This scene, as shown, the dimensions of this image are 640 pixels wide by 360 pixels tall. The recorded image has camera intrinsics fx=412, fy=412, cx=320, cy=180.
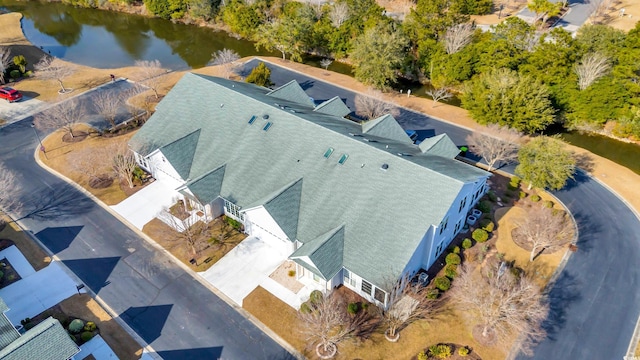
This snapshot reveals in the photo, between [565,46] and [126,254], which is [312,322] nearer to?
[126,254]

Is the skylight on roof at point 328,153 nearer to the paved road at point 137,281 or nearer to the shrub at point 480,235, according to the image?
the shrub at point 480,235

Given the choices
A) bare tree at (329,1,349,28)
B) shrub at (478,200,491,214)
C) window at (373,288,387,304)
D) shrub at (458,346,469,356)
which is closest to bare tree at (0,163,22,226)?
window at (373,288,387,304)

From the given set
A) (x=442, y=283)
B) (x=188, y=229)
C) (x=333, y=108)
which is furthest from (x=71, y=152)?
(x=442, y=283)

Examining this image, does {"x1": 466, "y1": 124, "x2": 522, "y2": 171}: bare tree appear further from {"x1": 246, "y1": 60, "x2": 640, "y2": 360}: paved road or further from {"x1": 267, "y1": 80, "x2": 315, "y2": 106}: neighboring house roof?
{"x1": 267, "y1": 80, "x2": 315, "y2": 106}: neighboring house roof

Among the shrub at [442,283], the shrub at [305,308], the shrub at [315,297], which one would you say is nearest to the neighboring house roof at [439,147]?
the shrub at [442,283]

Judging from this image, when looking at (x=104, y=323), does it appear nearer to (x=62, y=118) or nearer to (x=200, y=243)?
(x=200, y=243)

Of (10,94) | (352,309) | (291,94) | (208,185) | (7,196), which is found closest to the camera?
(352,309)

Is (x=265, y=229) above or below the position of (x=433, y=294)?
below
